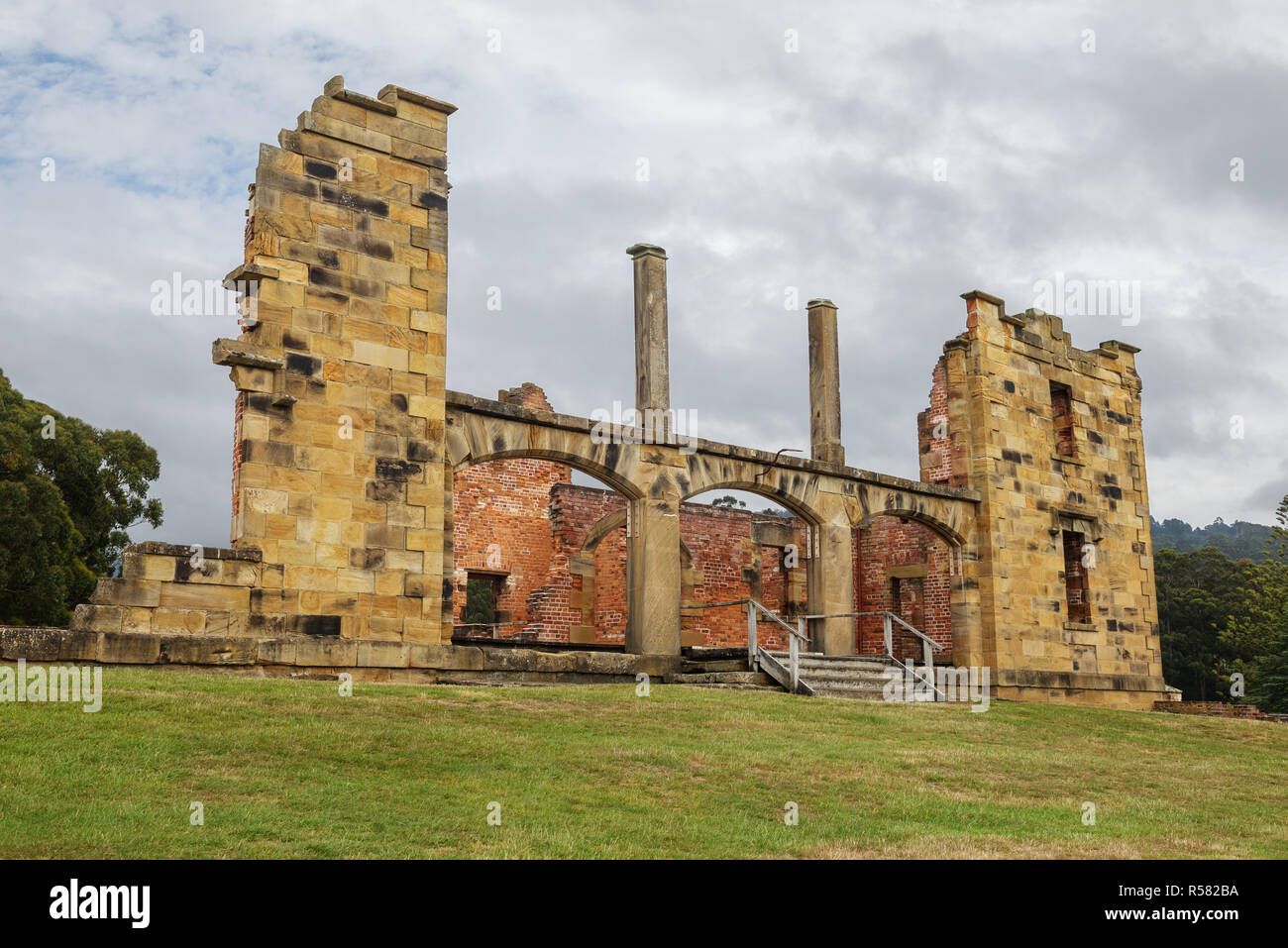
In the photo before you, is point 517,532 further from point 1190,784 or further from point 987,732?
point 1190,784

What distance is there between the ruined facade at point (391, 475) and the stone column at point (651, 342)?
3cm

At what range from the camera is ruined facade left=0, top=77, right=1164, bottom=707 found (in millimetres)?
12555

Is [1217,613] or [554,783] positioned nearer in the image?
[554,783]

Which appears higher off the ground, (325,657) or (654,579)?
(654,579)

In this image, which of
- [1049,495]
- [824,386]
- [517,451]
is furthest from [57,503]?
[1049,495]

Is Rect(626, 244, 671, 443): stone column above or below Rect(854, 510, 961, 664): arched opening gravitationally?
above

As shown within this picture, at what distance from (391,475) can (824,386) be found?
8.02 metres

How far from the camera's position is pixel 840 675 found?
16438 millimetres

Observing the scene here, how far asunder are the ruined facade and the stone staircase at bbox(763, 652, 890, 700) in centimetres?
90

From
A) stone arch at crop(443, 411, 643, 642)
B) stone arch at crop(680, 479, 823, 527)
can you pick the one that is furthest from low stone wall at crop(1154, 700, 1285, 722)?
stone arch at crop(443, 411, 643, 642)

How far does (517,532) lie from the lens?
24.2 m

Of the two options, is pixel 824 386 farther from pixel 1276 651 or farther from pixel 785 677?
pixel 1276 651

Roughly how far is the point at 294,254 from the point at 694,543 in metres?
13.3

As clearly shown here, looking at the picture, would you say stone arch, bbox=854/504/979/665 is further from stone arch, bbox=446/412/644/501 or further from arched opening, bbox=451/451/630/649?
arched opening, bbox=451/451/630/649
